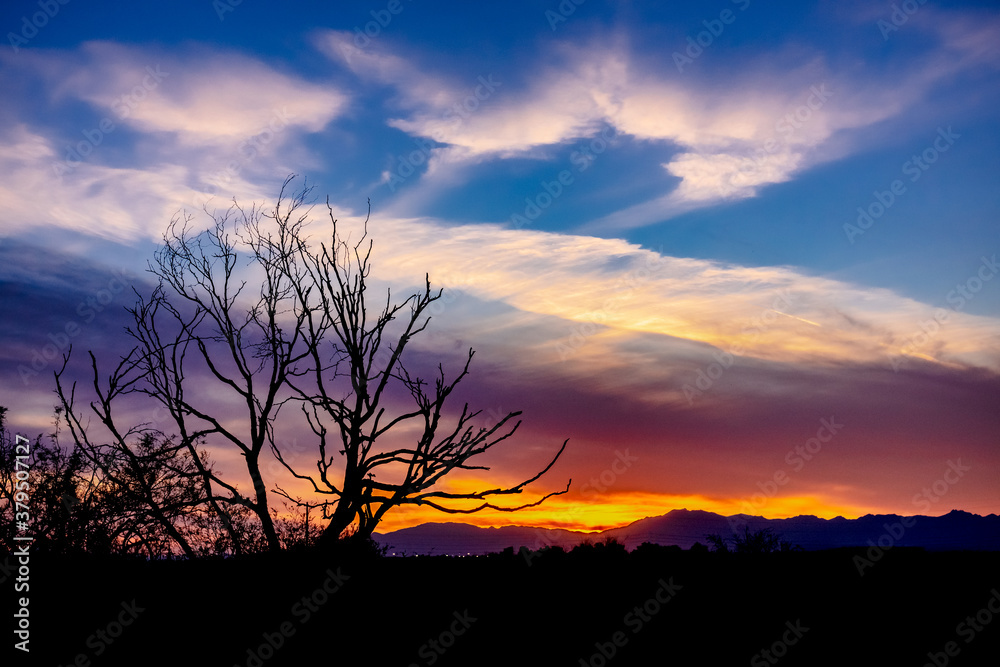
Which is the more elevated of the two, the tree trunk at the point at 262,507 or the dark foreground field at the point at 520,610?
the tree trunk at the point at 262,507

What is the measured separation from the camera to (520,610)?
16.4 ft

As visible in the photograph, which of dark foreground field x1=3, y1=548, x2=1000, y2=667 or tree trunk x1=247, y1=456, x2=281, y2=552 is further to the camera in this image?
tree trunk x1=247, y1=456, x2=281, y2=552

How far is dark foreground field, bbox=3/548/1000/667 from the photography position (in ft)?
14.7

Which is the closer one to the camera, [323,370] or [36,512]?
[323,370]

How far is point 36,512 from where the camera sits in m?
13.2

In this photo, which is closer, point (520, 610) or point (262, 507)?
point (520, 610)

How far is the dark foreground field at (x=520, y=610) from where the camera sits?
4473 mm

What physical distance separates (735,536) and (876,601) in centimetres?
1579

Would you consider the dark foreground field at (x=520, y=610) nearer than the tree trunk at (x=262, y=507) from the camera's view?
Yes

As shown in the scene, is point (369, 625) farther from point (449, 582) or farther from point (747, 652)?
point (747, 652)

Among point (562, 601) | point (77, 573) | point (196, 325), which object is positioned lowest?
point (562, 601)

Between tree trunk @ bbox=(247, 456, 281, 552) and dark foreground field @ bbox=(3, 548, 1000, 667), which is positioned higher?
tree trunk @ bbox=(247, 456, 281, 552)

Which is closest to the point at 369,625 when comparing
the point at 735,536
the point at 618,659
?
the point at 618,659

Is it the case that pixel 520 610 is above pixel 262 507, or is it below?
below
